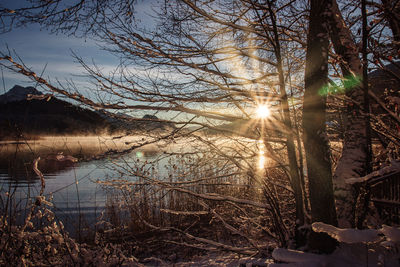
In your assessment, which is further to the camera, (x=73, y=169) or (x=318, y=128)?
(x=73, y=169)

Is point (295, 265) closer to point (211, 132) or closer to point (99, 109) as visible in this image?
point (211, 132)

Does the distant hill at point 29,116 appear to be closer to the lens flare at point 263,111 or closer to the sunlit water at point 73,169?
the sunlit water at point 73,169

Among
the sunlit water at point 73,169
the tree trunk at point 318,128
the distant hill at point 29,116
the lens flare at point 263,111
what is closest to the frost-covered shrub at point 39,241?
the sunlit water at point 73,169

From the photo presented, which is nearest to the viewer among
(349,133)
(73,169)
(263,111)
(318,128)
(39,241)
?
(318,128)

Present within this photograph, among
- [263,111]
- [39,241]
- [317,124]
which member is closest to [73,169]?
[39,241]

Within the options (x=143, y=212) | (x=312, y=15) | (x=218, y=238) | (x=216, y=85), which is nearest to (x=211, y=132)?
(x=216, y=85)

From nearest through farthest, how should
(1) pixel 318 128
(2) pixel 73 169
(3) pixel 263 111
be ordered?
(1) pixel 318 128 < (3) pixel 263 111 < (2) pixel 73 169

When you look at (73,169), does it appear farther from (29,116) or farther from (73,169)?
(29,116)

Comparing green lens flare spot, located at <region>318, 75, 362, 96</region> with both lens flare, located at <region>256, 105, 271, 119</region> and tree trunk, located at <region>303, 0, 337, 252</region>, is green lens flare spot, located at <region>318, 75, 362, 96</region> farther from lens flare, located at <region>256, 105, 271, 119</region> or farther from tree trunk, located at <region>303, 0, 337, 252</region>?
lens flare, located at <region>256, 105, 271, 119</region>

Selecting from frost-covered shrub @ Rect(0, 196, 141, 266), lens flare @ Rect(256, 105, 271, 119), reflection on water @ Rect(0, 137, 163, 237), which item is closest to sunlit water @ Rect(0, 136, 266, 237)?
reflection on water @ Rect(0, 137, 163, 237)

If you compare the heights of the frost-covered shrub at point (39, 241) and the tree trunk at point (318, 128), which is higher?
the tree trunk at point (318, 128)

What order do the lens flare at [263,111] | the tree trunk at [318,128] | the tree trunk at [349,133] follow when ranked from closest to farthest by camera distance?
1. the tree trunk at [318,128]
2. the tree trunk at [349,133]
3. the lens flare at [263,111]

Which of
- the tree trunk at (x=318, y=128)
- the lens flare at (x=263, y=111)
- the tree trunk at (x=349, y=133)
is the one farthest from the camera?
the lens flare at (x=263, y=111)

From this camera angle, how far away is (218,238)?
4949 mm
